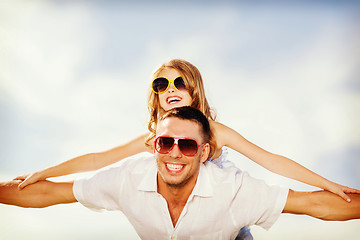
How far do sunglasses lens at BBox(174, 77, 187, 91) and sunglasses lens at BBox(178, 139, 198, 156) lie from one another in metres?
0.88

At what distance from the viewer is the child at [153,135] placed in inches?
97.4

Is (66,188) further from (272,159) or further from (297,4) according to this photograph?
(297,4)

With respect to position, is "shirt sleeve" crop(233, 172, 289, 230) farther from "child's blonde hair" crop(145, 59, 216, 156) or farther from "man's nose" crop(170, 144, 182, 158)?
"child's blonde hair" crop(145, 59, 216, 156)

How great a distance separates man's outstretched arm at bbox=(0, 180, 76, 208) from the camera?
7.57ft

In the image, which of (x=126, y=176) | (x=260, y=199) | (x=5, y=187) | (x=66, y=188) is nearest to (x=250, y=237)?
(x=260, y=199)

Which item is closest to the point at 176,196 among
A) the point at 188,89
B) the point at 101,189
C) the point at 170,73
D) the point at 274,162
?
the point at 101,189

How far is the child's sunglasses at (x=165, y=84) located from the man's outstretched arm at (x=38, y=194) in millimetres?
1120

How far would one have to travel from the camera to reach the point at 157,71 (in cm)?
298

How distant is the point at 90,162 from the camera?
274cm

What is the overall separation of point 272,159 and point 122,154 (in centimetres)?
132

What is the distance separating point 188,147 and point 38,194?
121 cm

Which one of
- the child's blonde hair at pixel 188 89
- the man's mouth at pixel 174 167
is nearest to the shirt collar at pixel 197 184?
the man's mouth at pixel 174 167

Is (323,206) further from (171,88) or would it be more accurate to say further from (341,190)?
(171,88)

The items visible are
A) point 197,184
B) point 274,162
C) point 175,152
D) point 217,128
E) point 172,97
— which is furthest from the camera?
point 172,97
